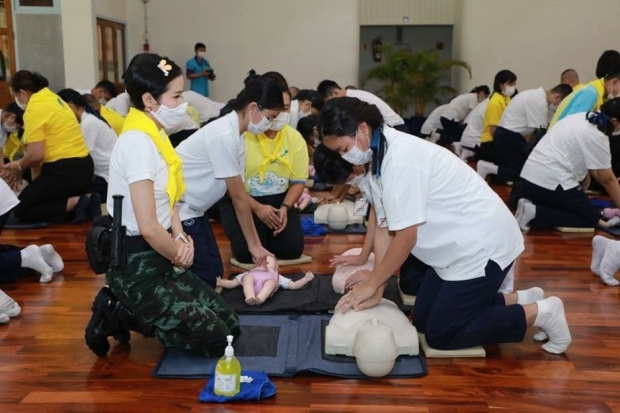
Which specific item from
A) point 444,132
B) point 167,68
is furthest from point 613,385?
point 444,132

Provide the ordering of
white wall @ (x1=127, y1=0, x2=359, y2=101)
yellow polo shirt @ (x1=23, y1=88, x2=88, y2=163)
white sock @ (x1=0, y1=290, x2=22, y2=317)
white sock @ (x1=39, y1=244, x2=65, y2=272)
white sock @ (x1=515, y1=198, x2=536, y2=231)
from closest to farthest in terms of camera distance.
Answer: white sock @ (x1=0, y1=290, x2=22, y2=317)
white sock @ (x1=39, y1=244, x2=65, y2=272)
yellow polo shirt @ (x1=23, y1=88, x2=88, y2=163)
white sock @ (x1=515, y1=198, x2=536, y2=231)
white wall @ (x1=127, y1=0, x2=359, y2=101)

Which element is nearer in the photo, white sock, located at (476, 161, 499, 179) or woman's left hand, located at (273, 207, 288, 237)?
woman's left hand, located at (273, 207, 288, 237)

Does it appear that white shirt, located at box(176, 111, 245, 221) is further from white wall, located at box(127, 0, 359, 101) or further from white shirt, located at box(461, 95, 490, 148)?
white wall, located at box(127, 0, 359, 101)

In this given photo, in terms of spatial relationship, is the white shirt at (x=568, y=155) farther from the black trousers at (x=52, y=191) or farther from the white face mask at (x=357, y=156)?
the black trousers at (x=52, y=191)

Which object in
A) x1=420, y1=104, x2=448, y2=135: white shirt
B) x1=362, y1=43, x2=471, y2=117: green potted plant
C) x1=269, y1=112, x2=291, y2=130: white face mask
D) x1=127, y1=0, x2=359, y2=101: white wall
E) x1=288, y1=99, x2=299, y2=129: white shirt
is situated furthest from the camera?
x1=127, y1=0, x2=359, y2=101: white wall

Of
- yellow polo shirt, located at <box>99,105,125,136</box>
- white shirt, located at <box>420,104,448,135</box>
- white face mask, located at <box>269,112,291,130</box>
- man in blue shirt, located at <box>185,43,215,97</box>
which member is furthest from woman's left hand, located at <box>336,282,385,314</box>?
man in blue shirt, located at <box>185,43,215,97</box>

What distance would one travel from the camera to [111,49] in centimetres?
951

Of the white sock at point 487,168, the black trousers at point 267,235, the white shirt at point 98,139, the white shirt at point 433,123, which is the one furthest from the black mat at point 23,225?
the white shirt at point 433,123

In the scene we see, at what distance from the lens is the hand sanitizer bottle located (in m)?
2.10

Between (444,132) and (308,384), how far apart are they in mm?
6730

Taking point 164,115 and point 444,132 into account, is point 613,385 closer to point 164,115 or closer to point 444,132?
point 164,115

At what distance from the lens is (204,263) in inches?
122

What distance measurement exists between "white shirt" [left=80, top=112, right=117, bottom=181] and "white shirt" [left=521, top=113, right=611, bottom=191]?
124 inches

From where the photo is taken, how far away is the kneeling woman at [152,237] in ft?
7.05
